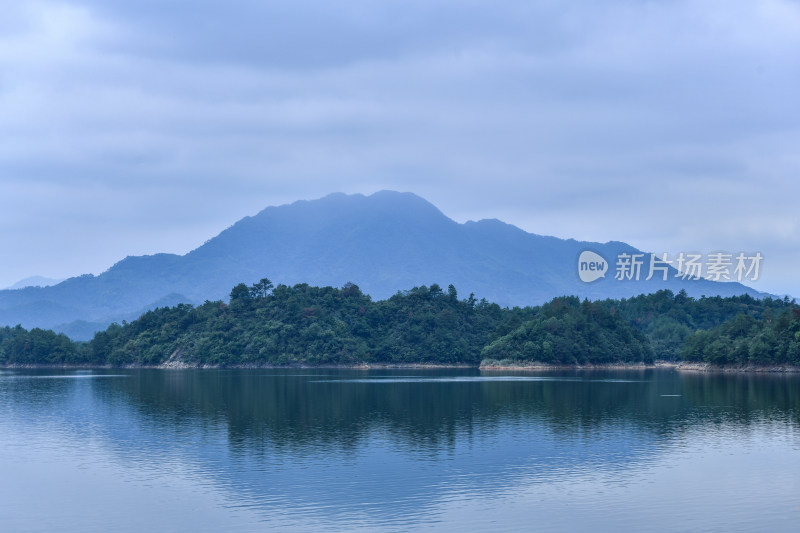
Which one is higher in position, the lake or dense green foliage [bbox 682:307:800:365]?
dense green foliage [bbox 682:307:800:365]

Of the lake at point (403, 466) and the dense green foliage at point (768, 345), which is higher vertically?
the dense green foliage at point (768, 345)

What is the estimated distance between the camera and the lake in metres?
A: 41.2

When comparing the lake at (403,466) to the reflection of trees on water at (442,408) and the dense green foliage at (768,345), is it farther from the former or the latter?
the dense green foliage at (768,345)

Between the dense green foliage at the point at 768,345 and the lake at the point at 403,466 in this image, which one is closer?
the lake at the point at 403,466

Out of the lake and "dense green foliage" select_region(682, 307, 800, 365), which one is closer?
the lake

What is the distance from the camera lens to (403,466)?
180ft

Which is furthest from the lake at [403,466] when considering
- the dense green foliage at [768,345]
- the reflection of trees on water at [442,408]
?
the dense green foliage at [768,345]

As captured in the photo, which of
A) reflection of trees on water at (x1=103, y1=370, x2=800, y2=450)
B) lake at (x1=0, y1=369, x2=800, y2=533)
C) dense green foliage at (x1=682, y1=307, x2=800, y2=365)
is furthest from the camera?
dense green foliage at (x1=682, y1=307, x2=800, y2=365)

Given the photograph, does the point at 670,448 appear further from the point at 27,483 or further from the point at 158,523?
the point at 27,483

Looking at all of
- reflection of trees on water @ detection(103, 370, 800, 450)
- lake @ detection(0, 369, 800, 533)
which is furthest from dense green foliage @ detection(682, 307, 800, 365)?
lake @ detection(0, 369, 800, 533)

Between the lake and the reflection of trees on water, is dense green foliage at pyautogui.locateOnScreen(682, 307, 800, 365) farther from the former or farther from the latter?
the lake

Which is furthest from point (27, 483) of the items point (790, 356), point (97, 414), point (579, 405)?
point (790, 356)

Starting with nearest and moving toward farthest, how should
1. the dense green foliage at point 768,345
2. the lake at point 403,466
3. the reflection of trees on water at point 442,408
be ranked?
1. the lake at point 403,466
2. the reflection of trees on water at point 442,408
3. the dense green foliage at point 768,345

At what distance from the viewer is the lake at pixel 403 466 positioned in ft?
135
